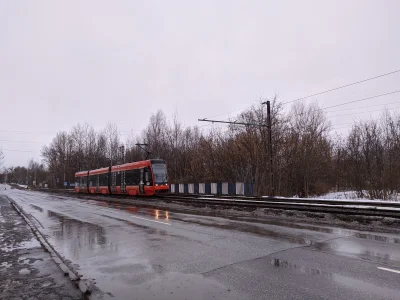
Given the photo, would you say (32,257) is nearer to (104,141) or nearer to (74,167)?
(104,141)

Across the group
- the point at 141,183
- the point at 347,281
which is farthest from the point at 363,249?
the point at 141,183

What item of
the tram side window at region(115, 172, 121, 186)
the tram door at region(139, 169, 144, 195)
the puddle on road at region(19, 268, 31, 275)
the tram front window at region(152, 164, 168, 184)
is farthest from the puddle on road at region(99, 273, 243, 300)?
the tram side window at region(115, 172, 121, 186)

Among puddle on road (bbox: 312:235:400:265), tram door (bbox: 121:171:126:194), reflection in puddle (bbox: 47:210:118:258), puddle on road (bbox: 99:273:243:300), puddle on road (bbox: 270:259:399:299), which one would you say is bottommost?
reflection in puddle (bbox: 47:210:118:258)

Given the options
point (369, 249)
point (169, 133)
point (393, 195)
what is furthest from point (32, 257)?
point (169, 133)

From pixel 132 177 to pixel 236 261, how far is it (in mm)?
28075

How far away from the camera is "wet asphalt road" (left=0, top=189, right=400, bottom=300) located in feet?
18.6

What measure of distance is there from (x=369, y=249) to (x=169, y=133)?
54.6 m

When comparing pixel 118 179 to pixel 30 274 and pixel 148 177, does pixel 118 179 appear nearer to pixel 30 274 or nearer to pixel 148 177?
pixel 148 177

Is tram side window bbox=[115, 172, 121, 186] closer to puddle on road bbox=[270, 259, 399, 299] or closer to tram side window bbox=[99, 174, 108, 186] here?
tram side window bbox=[99, 174, 108, 186]

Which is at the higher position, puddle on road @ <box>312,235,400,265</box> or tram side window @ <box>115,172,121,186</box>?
tram side window @ <box>115,172,121,186</box>

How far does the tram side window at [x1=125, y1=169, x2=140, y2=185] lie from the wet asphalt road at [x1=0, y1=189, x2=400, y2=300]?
20.7 metres

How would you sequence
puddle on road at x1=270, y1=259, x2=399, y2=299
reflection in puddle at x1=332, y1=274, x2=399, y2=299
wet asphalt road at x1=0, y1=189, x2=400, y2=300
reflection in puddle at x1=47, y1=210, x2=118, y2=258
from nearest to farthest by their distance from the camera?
reflection in puddle at x1=332, y1=274, x2=399, y2=299 → puddle on road at x1=270, y1=259, x2=399, y2=299 → wet asphalt road at x1=0, y1=189, x2=400, y2=300 → reflection in puddle at x1=47, y1=210, x2=118, y2=258

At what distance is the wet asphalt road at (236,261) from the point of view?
18.6 ft

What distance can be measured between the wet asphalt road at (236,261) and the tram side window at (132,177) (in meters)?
20.7
